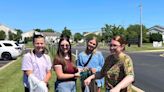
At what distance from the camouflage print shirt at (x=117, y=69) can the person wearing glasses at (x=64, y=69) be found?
1130 mm

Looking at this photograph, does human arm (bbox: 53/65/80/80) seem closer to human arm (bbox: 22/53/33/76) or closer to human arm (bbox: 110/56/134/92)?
human arm (bbox: 22/53/33/76)

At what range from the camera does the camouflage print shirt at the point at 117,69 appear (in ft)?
16.9

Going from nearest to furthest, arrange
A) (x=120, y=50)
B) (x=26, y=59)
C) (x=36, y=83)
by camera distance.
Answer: (x=120, y=50) < (x=36, y=83) < (x=26, y=59)

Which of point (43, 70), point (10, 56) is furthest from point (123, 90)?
point (10, 56)

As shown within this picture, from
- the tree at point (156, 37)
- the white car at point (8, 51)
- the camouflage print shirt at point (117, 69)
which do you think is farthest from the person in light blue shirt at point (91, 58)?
the tree at point (156, 37)

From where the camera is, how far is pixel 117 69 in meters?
5.25

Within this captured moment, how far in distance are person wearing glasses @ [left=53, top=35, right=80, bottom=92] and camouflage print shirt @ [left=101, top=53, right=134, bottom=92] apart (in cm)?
113

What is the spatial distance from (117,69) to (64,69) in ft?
4.77

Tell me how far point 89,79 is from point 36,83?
764 millimetres

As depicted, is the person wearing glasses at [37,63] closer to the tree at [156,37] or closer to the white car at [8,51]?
the white car at [8,51]

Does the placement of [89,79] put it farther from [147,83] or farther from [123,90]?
[147,83]

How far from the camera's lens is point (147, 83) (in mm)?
15766

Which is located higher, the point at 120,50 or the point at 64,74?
the point at 120,50

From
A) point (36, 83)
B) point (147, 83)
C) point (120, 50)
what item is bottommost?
point (147, 83)
